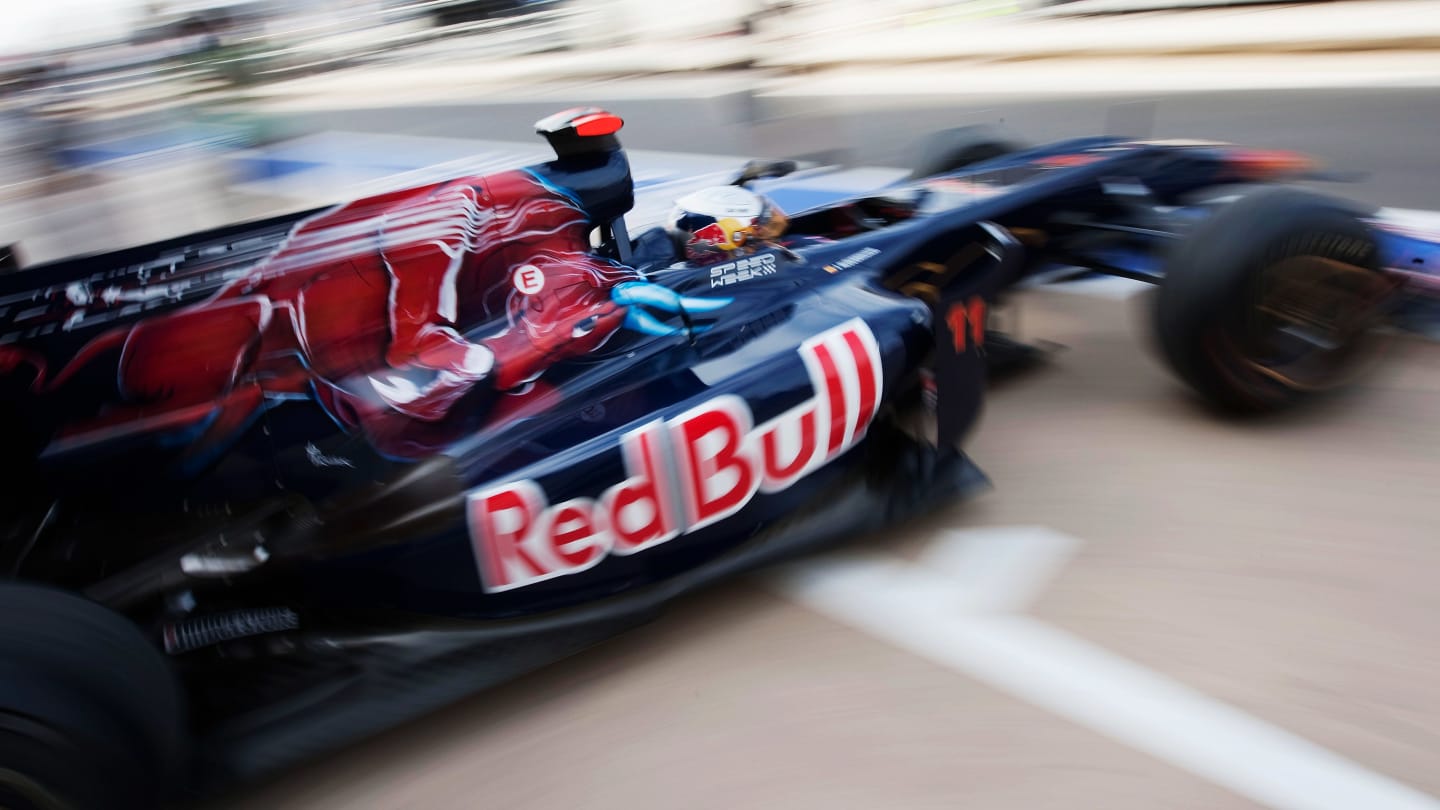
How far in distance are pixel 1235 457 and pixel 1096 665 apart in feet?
3.42

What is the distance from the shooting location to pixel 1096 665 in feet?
7.14

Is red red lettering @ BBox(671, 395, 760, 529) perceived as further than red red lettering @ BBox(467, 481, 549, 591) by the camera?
Yes

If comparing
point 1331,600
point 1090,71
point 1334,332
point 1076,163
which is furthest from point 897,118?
point 1331,600

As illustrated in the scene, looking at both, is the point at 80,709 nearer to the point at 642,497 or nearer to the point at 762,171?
the point at 642,497

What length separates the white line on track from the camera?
72.3 inches

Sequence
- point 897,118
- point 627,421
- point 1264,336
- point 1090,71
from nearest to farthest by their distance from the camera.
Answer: point 627,421 → point 1264,336 → point 897,118 → point 1090,71

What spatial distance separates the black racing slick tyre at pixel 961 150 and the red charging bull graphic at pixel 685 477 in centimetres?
184

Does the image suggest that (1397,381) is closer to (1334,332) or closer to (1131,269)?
(1334,332)

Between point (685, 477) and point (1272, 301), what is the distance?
5.47 feet

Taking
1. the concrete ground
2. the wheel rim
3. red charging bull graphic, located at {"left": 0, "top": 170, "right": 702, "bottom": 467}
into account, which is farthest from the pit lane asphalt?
red charging bull graphic, located at {"left": 0, "top": 170, "right": 702, "bottom": 467}

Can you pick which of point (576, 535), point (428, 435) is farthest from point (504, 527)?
point (428, 435)

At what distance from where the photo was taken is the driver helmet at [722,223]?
9.11ft

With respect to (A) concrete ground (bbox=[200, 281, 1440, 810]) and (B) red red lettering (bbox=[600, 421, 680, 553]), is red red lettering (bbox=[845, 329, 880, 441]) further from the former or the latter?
(B) red red lettering (bbox=[600, 421, 680, 553])

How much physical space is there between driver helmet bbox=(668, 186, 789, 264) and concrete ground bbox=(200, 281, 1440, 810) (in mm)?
821
